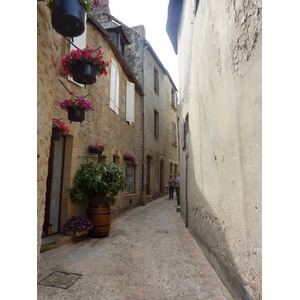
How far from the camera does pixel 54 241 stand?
402cm

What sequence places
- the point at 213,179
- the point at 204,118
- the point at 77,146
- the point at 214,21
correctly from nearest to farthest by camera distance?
the point at 214,21, the point at 213,179, the point at 204,118, the point at 77,146

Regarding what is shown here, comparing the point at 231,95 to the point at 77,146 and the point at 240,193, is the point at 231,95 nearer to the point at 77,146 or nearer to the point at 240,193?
the point at 240,193

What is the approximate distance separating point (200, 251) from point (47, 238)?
273 cm

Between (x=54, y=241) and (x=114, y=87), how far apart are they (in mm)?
4879

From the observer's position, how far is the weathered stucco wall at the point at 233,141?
1918 mm

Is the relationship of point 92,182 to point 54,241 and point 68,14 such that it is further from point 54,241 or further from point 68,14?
point 68,14

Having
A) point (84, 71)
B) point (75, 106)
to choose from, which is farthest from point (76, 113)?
point (84, 71)

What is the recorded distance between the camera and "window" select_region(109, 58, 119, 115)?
23.0 ft

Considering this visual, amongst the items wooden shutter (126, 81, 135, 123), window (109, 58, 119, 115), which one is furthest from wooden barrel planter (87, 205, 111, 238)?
wooden shutter (126, 81, 135, 123)

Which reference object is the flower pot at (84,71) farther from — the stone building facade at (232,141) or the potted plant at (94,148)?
the potted plant at (94,148)
